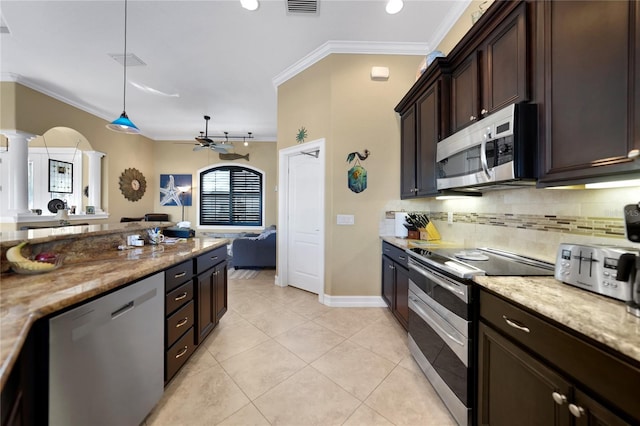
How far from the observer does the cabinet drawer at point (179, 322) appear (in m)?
1.63

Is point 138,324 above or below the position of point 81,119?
below

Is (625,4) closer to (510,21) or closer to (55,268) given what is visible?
(510,21)

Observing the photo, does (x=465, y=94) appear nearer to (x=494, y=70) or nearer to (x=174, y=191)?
(x=494, y=70)

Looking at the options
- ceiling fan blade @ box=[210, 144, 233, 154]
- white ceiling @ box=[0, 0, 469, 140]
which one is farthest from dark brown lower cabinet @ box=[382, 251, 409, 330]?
ceiling fan blade @ box=[210, 144, 233, 154]

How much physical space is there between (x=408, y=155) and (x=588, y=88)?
1.84m

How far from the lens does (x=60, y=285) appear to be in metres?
1.14

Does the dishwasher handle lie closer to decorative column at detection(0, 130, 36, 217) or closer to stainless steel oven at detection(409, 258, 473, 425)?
stainless steel oven at detection(409, 258, 473, 425)

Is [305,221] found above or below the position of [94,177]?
below

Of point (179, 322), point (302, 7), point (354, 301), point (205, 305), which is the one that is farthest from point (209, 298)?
point (302, 7)

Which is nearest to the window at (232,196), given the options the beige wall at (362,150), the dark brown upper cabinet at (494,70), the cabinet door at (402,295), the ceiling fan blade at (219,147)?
the ceiling fan blade at (219,147)

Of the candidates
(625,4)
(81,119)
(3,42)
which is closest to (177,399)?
(625,4)

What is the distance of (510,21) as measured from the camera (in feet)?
4.67

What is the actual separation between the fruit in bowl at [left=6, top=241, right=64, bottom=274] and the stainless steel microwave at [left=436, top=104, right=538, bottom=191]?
2659 millimetres

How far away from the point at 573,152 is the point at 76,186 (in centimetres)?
784
